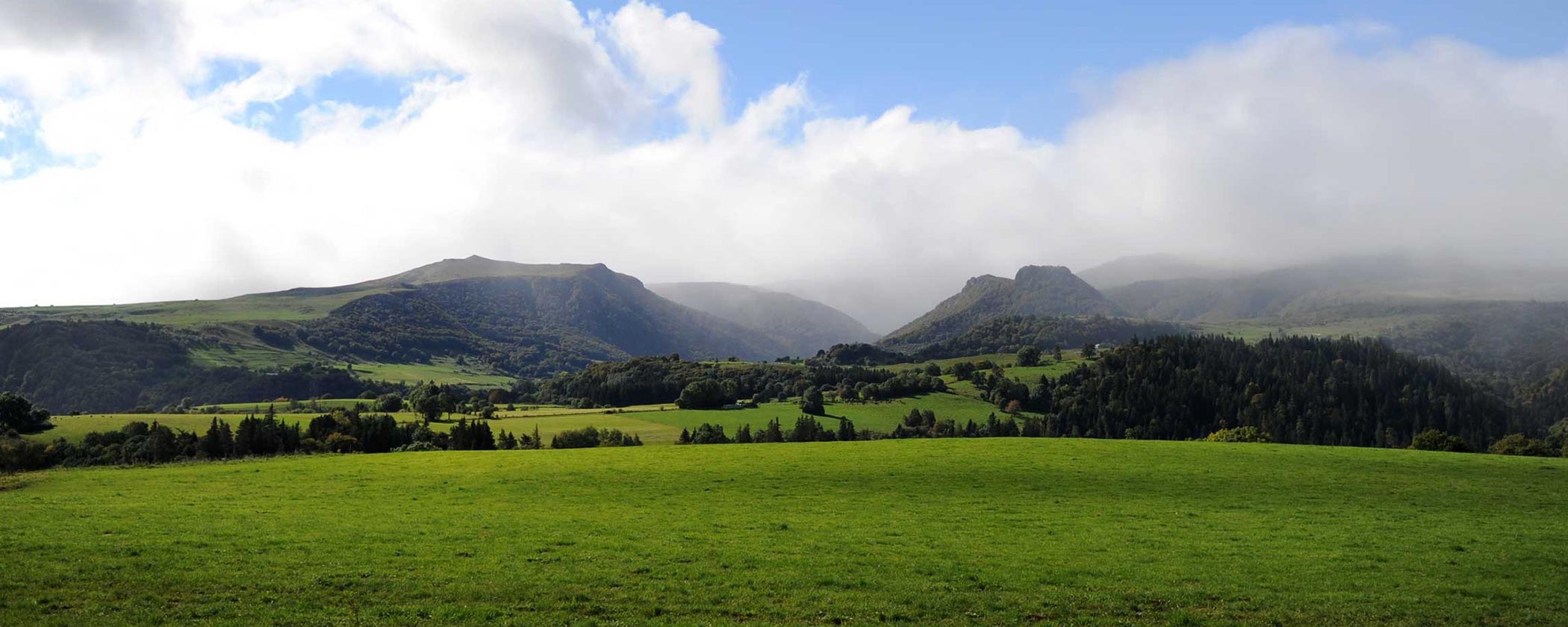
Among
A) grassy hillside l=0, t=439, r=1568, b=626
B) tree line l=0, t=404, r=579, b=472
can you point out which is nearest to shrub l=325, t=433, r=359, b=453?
tree line l=0, t=404, r=579, b=472

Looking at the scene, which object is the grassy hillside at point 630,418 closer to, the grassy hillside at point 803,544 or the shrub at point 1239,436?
the shrub at point 1239,436

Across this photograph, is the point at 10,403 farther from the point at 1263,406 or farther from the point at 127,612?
the point at 1263,406

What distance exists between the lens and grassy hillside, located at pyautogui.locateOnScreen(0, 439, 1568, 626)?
20.4m

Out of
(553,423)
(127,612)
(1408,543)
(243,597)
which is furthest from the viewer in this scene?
(553,423)

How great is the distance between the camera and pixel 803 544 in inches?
1097

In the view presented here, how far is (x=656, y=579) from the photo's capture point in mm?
22859

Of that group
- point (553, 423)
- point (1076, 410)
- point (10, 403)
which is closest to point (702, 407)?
point (553, 423)

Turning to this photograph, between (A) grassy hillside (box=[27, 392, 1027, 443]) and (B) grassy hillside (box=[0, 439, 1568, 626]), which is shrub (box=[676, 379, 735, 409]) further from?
(B) grassy hillside (box=[0, 439, 1568, 626])

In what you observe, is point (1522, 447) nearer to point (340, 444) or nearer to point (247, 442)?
point (340, 444)

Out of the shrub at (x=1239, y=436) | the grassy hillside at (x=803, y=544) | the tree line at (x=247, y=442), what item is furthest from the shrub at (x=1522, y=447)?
the tree line at (x=247, y=442)

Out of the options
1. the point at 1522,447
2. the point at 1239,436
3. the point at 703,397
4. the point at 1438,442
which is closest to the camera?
the point at 1438,442

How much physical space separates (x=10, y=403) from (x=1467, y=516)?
152 meters

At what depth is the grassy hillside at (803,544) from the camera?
20.4 meters

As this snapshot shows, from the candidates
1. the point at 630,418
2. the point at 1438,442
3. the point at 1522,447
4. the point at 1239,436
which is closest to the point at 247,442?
the point at 630,418
